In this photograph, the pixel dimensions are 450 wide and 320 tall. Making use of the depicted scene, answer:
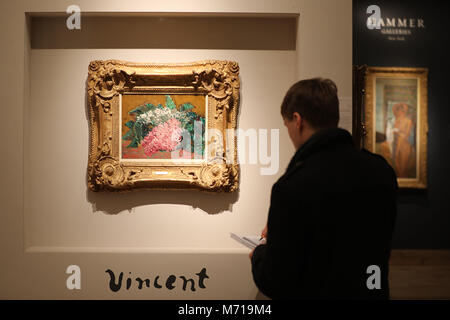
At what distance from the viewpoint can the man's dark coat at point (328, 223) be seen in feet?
3.68

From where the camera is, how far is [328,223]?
112 centimetres

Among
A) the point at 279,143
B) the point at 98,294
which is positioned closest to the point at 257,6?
the point at 279,143

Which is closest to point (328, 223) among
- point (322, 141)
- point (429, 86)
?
point (322, 141)

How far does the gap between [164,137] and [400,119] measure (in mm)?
2289

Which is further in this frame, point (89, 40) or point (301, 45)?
point (89, 40)

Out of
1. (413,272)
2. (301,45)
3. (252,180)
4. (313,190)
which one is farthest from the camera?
(413,272)

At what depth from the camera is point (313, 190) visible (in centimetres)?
112

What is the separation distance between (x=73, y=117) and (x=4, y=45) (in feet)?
2.05

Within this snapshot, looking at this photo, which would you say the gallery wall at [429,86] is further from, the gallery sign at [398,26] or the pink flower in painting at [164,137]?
the pink flower in painting at [164,137]

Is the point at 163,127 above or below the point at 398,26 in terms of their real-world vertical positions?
below

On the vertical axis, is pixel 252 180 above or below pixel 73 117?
below

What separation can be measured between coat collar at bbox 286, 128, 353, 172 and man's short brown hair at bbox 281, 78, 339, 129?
0.07 meters

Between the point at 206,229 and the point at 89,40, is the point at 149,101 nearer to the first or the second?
the point at 89,40

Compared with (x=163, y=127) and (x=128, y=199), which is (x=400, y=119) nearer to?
(x=163, y=127)
